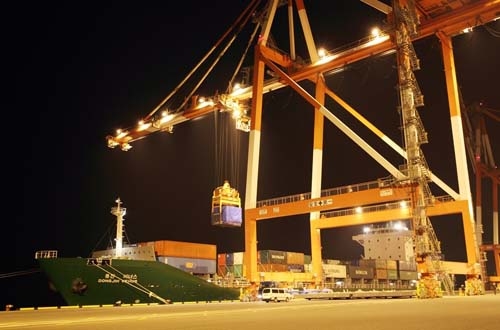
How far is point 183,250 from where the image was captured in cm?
3172

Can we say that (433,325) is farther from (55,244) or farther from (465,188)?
(55,244)

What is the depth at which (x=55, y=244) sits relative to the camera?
57000 millimetres

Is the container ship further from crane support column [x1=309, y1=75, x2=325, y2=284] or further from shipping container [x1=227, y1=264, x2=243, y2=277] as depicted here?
shipping container [x1=227, y1=264, x2=243, y2=277]

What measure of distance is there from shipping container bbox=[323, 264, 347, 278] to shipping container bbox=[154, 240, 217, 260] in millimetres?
15338

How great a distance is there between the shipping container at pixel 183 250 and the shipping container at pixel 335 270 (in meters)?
15.3

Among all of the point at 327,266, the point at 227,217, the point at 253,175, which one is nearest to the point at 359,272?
the point at 327,266

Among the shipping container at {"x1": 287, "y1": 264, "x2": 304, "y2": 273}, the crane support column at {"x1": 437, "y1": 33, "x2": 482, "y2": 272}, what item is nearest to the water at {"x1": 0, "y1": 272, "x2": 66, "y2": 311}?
the shipping container at {"x1": 287, "y1": 264, "x2": 304, "y2": 273}

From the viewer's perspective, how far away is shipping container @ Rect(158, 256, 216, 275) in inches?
1195

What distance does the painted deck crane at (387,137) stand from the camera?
25500 millimetres

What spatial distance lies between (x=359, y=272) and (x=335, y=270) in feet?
14.5

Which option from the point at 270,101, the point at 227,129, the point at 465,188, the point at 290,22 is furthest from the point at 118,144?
the point at 465,188

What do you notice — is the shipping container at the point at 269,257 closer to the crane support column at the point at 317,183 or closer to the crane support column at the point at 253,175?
the crane support column at the point at 317,183

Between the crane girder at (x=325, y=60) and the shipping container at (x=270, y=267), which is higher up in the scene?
the crane girder at (x=325, y=60)

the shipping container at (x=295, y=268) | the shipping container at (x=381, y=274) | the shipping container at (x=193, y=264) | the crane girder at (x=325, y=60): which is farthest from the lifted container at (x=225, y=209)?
the shipping container at (x=381, y=274)
